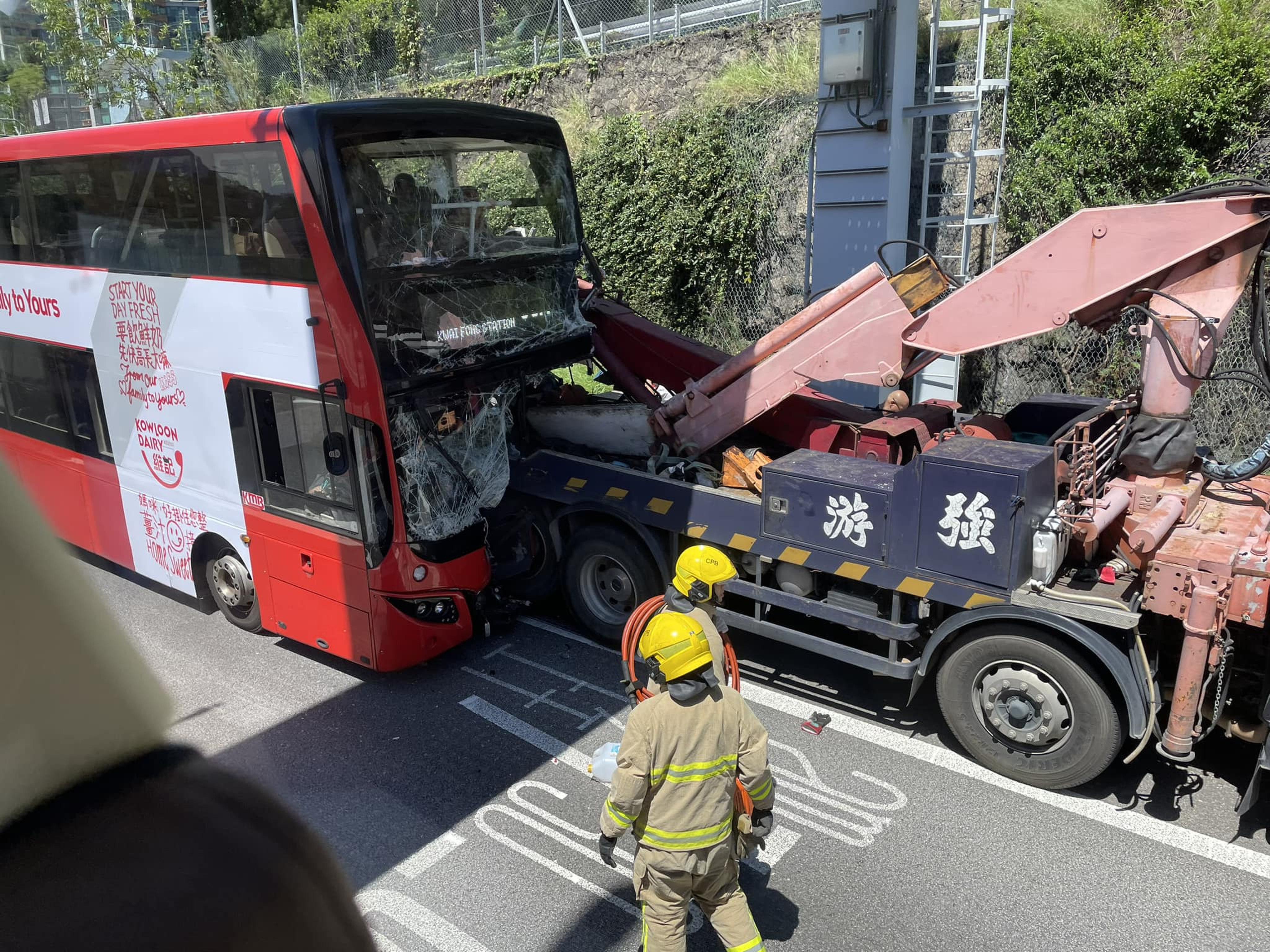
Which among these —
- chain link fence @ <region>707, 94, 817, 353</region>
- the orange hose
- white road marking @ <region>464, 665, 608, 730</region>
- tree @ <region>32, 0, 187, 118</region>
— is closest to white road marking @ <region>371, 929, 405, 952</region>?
the orange hose

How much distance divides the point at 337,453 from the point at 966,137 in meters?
8.93

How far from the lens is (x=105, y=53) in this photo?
20.4 metres

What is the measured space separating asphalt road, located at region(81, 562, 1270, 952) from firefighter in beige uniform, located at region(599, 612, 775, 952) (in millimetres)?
833

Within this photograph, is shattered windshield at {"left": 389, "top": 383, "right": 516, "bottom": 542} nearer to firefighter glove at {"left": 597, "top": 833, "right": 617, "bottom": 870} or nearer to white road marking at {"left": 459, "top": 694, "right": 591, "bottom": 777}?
white road marking at {"left": 459, "top": 694, "right": 591, "bottom": 777}

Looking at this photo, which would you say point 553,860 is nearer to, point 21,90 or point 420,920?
point 420,920

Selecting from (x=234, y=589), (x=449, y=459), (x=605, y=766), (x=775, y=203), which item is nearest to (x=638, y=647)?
(x=605, y=766)

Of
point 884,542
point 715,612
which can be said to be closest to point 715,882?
point 715,612

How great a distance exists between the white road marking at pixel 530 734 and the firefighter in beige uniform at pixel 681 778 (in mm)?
1825

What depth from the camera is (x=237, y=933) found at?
855mm

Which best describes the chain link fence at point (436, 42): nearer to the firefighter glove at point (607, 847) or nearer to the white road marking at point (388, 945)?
the firefighter glove at point (607, 847)

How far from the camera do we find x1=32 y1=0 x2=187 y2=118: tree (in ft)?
64.6

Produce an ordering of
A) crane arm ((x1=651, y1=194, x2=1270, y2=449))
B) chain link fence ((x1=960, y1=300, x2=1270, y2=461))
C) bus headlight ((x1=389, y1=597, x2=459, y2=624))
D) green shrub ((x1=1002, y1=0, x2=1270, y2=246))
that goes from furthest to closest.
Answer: chain link fence ((x1=960, y1=300, x2=1270, y2=461)) → green shrub ((x1=1002, y1=0, x2=1270, y2=246)) → bus headlight ((x1=389, y1=597, x2=459, y2=624)) → crane arm ((x1=651, y1=194, x2=1270, y2=449))

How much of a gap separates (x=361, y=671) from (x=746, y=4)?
12610 mm

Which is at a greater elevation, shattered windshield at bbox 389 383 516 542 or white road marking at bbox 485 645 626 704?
shattered windshield at bbox 389 383 516 542
